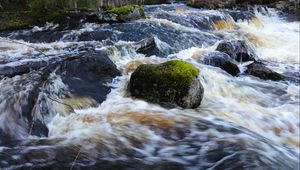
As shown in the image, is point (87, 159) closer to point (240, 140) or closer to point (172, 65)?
point (240, 140)

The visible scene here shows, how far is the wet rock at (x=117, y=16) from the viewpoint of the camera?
14648 mm

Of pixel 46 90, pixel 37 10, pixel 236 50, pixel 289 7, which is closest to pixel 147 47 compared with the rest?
pixel 236 50

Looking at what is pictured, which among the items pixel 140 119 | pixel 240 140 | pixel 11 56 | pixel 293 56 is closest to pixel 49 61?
pixel 11 56

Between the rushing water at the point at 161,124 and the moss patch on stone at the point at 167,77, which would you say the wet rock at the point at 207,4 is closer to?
the rushing water at the point at 161,124

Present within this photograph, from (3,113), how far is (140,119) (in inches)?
87.5

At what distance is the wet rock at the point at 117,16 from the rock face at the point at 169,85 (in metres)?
7.89

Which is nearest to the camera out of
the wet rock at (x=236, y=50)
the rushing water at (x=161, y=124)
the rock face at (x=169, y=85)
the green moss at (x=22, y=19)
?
the rushing water at (x=161, y=124)

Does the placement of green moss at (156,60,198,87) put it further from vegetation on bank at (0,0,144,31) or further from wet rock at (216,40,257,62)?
vegetation on bank at (0,0,144,31)

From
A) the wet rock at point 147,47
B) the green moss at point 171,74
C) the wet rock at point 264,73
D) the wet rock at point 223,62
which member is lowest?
the wet rock at point 264,73

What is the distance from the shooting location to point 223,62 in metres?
10.0

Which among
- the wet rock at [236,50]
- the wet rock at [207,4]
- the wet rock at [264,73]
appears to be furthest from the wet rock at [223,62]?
the wet rock at [207,4]

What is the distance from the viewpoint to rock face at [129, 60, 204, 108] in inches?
269

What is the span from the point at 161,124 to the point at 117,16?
32.0 ft

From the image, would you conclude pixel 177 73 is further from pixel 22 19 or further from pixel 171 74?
pixel 22 19
